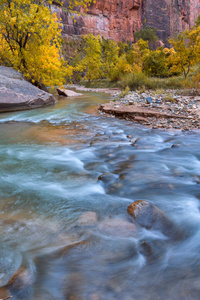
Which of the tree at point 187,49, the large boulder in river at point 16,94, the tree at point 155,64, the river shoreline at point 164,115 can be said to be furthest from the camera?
the tree at point 155,64

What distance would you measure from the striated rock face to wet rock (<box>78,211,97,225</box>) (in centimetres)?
6072

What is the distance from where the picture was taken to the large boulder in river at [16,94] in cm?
780

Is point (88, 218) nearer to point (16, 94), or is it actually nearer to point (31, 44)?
point (16, 94)

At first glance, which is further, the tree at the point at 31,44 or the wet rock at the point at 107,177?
the tree at the point at 31,44

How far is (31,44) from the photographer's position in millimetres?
10344

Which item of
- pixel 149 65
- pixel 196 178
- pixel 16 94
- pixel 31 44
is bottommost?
pixel 196 178

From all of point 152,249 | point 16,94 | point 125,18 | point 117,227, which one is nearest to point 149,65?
point 16,94

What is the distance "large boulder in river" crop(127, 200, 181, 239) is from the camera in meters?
1.77

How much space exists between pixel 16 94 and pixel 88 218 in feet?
24.7

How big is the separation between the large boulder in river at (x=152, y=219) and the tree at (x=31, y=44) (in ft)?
30.4

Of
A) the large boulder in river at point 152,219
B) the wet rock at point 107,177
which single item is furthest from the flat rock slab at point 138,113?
the large boulder in river at point 152,219

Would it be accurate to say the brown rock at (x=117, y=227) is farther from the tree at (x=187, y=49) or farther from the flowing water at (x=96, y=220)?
the tree at (x=187, y=49)

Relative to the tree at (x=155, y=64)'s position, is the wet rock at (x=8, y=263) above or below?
below

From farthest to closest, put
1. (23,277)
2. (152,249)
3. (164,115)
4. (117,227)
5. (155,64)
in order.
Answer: (155,64) → (164,115) → (117,227) → (152,249) → (23,277)
